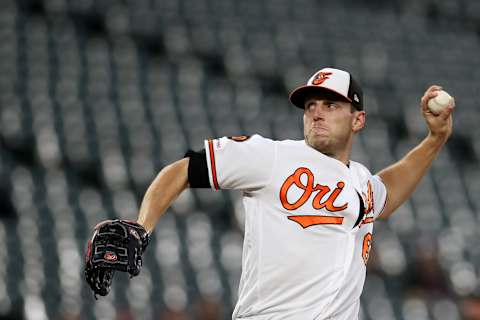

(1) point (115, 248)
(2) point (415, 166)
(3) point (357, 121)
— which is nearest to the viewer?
(1) point (115, 248)

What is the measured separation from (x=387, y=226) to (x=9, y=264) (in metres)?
2.82

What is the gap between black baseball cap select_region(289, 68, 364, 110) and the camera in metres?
2.77

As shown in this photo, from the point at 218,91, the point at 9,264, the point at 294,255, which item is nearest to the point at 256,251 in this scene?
the point at 294,255

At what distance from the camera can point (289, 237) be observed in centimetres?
268

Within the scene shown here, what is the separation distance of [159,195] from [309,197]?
1.56 ft

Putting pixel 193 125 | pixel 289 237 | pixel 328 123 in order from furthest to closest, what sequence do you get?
pixel 193 125
pixel 328 123
pixel 289 237

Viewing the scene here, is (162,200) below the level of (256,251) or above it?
above

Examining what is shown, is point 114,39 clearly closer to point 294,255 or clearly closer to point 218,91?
point 218,91

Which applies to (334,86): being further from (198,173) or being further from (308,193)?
(198,173)

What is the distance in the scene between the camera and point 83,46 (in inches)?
333

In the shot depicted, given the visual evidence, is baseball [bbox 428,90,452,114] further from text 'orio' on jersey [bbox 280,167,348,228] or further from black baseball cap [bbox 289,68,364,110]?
text 'orio' on jersey [bbox 280,167,348,228]

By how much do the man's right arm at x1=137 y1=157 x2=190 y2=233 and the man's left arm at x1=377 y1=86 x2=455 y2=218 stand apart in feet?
3.00

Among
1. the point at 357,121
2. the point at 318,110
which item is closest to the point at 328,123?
the point at 318,110

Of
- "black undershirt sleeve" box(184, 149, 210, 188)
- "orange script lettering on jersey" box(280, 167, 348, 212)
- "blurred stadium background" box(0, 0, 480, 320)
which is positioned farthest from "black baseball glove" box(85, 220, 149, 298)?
"blurred stadium background" box(0, 0, 480, 320)
